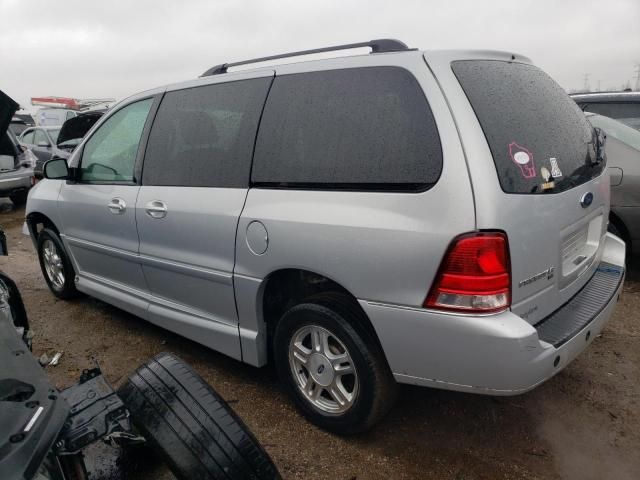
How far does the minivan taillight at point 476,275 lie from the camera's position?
1.77 m

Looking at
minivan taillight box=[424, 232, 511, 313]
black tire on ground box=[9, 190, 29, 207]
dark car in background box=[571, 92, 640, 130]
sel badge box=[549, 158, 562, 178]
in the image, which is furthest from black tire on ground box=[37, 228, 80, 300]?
black tire on ground box=[9, 190, 29, 207]

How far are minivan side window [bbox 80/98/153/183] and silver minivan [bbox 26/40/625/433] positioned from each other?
21 centimetres

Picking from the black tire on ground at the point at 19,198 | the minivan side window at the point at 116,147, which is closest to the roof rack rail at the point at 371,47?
the minivan side window at the point at 116,147

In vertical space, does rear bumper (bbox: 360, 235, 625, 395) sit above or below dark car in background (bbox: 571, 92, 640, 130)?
below

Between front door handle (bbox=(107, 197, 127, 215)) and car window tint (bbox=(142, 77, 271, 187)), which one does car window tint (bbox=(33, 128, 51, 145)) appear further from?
car window tint (bbox=(142, 77, 271, 187))

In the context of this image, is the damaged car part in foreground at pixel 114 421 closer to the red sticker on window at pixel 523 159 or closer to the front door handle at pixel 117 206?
the red sticker on window at pixel 523 159

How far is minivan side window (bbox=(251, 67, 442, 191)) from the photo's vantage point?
1933mm

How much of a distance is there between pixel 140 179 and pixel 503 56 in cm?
222

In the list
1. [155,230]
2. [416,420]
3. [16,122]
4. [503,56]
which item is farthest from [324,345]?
[16,122]

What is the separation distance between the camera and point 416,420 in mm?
2537

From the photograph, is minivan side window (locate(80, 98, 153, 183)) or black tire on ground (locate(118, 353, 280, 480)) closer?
black tire on ground (locate(118, 353, 280, 480))

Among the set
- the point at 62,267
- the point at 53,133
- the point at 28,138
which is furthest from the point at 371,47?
the point at 28,138

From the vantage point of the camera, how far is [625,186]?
3.97m

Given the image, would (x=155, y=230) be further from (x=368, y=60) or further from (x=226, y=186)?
(x=368, y=60)
